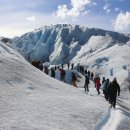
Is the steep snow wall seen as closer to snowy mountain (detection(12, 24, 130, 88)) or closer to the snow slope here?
snowy mountain (detection(12, 24, 130, 88))

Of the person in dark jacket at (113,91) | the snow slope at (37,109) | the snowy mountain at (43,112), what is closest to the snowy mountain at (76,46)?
the person in dark jacket at (113,91)

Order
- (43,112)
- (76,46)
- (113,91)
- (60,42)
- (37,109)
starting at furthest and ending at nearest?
(60,42) < (76,46) < (113,91) < (37,109) < (43,112)

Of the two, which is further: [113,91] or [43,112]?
[113,91]

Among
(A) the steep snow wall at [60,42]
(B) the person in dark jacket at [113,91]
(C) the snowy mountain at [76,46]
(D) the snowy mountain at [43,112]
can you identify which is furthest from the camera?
(A) the steep snow wall at [60,42]

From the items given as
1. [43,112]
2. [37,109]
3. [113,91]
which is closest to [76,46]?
[113,91]

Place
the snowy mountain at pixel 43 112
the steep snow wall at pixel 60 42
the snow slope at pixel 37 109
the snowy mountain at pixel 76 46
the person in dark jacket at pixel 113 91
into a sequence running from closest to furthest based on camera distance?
the snow slope at pixel 37 109
the snowy mountain at pixel 43 112
the person in dark jacket at pixel 113 91
the snowy mountain at pixel 76 46
the steep snow wall at pixel 60 42

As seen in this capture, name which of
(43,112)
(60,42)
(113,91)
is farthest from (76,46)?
(43,112)

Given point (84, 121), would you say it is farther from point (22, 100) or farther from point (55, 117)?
point (22, 100)

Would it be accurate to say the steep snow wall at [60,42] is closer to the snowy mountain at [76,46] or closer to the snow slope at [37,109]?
the snowy mountain at [76,46]

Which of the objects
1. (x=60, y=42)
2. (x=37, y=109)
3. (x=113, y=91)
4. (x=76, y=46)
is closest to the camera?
(x=37, y=109)

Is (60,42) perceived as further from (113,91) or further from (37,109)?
(37,109)

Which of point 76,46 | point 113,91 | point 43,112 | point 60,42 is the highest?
point 60,42

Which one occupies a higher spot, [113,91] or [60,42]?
[60,42]

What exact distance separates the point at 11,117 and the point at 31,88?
951cm
